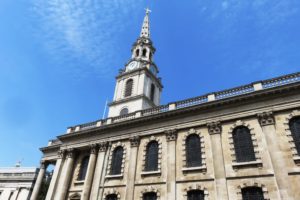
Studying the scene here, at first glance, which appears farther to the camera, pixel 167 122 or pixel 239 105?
pixel 167 122

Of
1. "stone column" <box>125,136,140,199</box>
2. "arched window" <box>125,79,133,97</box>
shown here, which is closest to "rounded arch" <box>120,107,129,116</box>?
"arched window" <box>125,79,133,97</box>

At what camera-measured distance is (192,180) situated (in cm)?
1809

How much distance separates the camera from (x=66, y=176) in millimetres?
24719

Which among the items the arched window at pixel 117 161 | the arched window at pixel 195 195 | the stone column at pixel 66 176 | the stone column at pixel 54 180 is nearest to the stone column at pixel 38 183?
the stone column at pixel 54 180

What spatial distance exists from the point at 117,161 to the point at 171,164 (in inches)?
242

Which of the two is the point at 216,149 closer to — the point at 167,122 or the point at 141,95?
the point at 167,122

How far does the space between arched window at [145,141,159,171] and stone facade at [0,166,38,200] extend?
2389cm

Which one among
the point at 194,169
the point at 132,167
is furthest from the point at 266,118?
the point at 132,167

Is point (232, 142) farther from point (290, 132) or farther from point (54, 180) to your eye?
point (54, 180)

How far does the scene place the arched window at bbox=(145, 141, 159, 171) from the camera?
20766 millimetres

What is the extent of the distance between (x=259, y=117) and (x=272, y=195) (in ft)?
18.2

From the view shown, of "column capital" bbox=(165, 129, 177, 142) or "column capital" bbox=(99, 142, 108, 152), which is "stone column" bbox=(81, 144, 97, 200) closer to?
"column capital" bbox=(99, 142, 108, 152)

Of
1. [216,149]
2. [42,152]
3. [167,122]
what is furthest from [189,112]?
[42,152]

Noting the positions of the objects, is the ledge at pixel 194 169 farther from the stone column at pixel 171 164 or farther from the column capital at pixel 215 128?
the column capital at pixel 215 128
